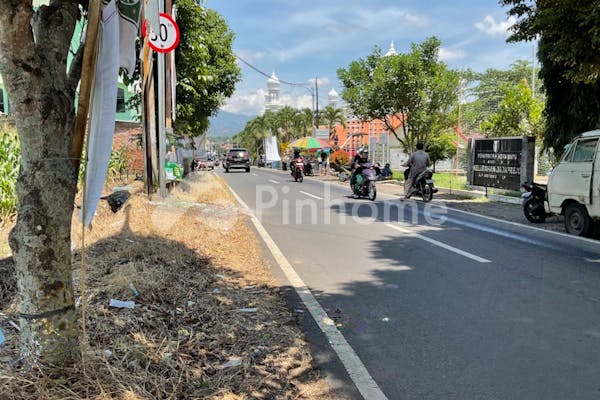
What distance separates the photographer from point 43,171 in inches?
106

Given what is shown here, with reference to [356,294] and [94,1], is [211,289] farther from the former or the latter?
[94,1]

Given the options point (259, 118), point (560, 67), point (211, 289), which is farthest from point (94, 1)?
point (259, 118)

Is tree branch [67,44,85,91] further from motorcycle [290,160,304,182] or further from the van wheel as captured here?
motorcycle [290,160,304,182]

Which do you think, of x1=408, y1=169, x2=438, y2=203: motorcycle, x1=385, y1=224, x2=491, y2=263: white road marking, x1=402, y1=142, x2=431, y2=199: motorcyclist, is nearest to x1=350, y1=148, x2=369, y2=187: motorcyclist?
x1=402, y1=142, x2=431, y2=199: motorcyclist

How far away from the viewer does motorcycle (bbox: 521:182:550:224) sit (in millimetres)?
10781

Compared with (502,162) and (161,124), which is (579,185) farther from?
(161,124)

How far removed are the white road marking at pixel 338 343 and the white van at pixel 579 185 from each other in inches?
231

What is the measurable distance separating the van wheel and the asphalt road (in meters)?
0.35

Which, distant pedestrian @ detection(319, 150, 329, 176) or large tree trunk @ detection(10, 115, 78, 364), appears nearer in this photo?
large tree trunk @ detection(10, 115, 78, 364)

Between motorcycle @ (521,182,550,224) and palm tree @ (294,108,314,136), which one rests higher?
palm tree @ (294,108,314,136)

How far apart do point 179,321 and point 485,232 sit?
→ 715 centimetres

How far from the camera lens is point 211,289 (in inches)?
216

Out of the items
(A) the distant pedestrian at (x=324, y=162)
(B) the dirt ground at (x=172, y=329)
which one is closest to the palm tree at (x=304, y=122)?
(A) the distant pedestrian at (x=324, y=162)

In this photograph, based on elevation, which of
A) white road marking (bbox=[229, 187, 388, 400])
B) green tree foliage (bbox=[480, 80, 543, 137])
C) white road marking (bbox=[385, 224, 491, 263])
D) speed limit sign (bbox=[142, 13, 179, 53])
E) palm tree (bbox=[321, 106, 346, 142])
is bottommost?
white road marking (bbox=[229, 187, 388, 400])
